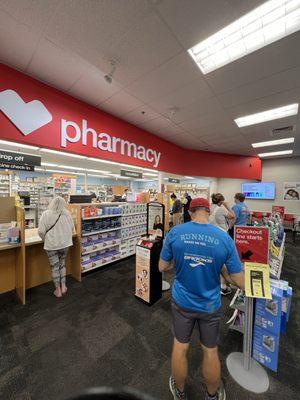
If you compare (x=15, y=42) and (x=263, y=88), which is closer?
(x=15, y=42)

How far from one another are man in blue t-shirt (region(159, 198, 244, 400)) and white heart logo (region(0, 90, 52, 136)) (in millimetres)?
2747

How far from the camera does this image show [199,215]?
5.15ft

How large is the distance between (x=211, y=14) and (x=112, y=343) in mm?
3644

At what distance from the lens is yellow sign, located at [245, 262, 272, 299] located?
1.58 meters

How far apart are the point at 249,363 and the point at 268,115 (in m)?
4.51

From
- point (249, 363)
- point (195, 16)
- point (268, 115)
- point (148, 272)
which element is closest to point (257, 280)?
point (249, 363)

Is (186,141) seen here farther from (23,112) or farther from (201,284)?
(201,284)

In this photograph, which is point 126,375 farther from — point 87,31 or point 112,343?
point 87,31

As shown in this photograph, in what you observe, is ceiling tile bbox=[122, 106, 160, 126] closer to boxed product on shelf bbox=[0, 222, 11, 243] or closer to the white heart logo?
the white heart logo

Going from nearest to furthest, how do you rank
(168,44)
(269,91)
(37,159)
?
(168,44) → (269,91) → (37,159)

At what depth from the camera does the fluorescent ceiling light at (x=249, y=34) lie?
187cm

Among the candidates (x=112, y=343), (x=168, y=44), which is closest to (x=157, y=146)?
(x=168, y=44)

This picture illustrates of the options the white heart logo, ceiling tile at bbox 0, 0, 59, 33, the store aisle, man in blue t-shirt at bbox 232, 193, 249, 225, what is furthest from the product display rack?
ceiling tile at bbox 0, 0, 59, 33

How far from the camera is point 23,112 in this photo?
2742mm
